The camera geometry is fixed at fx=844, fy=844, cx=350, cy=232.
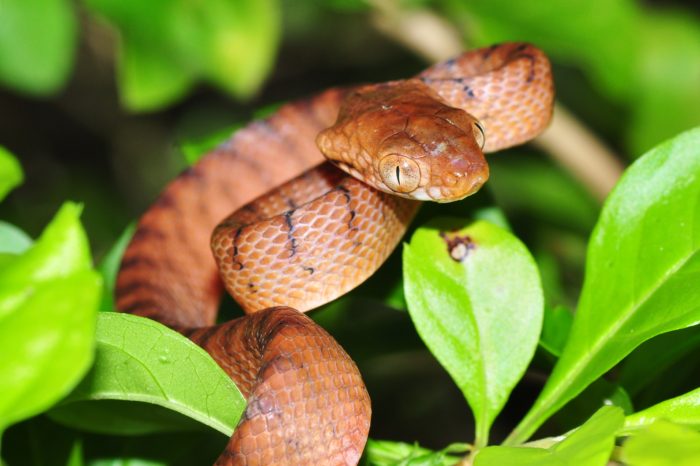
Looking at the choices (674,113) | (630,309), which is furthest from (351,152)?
(674,113)

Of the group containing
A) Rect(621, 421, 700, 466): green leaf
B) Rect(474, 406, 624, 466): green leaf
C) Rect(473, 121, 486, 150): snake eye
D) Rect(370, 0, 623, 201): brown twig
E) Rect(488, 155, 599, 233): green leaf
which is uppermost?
Rect(621, 421, 700, 466): green leaf

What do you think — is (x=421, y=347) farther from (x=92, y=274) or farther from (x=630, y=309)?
(x=92, y=274)

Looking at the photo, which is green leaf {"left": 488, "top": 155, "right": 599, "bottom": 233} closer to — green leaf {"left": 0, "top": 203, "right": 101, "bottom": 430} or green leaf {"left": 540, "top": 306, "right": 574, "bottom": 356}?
green leaf {"left": 540, "top": 306, "right": 574, "bottom": 356}

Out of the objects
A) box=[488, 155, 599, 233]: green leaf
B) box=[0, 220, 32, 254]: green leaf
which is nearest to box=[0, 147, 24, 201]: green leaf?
box=[0, 220, 32, 254]: green leaf

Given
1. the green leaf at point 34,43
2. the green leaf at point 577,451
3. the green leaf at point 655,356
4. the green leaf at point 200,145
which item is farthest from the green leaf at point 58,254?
the green leaf at point 34,43

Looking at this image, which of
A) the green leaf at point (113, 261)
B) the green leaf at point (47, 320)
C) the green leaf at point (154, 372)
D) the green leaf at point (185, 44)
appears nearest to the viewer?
the green leaf at point (47, 320)

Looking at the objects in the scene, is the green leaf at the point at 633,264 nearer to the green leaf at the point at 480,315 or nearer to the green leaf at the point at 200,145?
the green leaf at the point at 480,315
